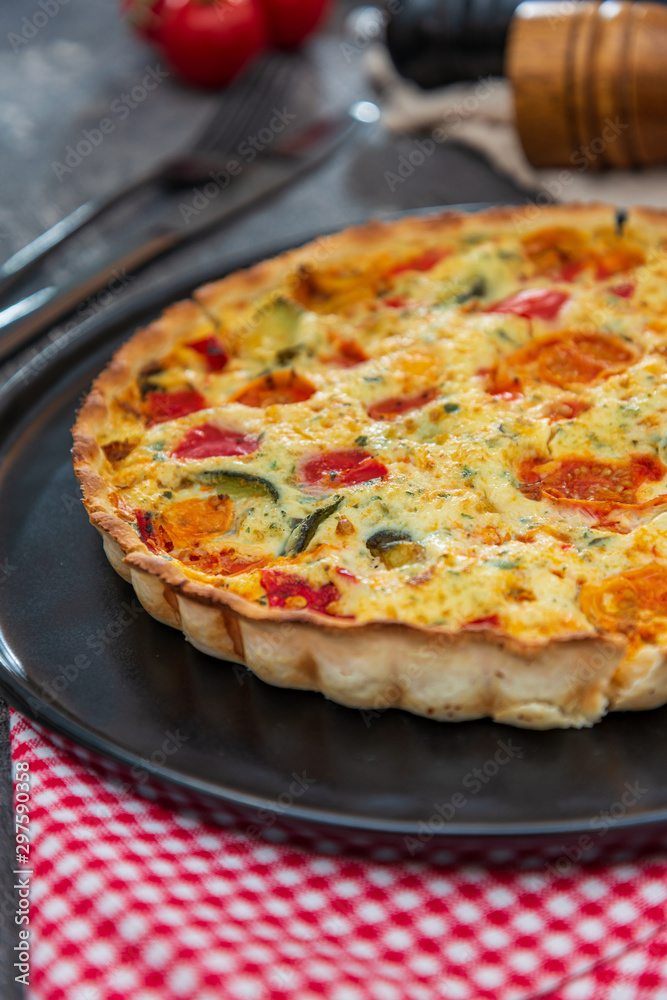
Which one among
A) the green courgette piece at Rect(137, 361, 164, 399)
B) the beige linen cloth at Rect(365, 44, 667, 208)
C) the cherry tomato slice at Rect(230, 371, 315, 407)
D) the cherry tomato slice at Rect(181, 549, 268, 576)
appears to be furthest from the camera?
the beige linen cloth at Rect(365, 44, 667, 208)

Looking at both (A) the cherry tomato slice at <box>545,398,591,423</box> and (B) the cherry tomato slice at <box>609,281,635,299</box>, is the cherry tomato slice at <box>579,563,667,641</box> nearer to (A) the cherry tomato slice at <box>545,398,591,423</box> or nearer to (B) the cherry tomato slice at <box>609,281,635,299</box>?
(A) the cherry tomato slice at <box>545,398,591,423</box>

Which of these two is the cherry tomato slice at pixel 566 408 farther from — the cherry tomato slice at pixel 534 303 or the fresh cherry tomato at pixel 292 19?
the fresh cherry tomato at pixel 292 19

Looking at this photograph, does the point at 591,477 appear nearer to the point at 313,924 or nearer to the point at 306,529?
the point at 306,529

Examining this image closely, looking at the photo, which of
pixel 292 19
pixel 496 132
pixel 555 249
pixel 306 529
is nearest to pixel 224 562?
pixel 306 529

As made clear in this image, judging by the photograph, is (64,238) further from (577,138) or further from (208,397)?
(577,138)

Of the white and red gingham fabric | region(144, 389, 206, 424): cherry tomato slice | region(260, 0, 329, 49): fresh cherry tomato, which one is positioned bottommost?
the white and red gingham fabric

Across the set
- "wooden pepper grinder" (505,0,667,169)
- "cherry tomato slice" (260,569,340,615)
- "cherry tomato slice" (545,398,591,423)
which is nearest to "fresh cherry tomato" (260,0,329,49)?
"wooden pepper grinder" (505,0,667,169)

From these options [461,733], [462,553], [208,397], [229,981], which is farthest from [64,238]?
[229,981]

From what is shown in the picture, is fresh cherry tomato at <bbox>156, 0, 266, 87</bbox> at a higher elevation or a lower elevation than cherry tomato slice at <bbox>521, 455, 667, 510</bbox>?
higher
